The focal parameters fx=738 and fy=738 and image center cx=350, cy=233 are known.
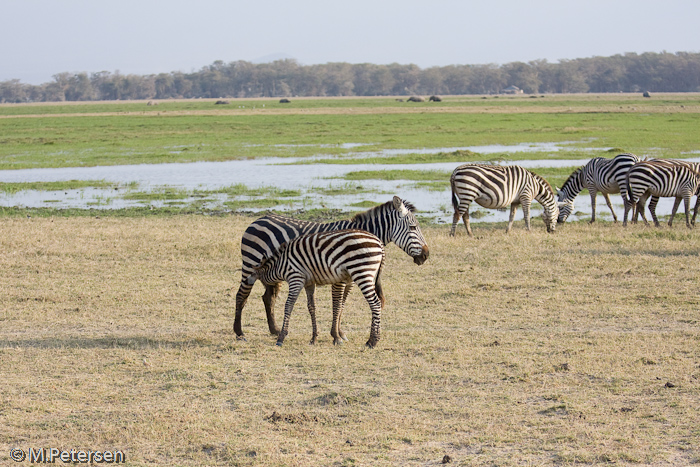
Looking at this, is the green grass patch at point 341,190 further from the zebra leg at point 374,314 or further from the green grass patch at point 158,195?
the zebra leg at point 374,314

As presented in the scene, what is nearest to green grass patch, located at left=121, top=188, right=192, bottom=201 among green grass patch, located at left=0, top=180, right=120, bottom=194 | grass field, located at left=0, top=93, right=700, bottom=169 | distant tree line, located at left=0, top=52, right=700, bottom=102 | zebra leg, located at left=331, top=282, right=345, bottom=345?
green grass patch, located at left=0, top=180, right=120, bottom=194

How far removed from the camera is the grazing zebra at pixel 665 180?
1495cm

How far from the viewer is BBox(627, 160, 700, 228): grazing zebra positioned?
49.0 feet

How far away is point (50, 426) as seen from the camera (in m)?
6.00

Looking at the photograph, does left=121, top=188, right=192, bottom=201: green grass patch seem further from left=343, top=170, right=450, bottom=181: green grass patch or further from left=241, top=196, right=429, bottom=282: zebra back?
left=241, top=196, right=429, bottom=282: zebra back

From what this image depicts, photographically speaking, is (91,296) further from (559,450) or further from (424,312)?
(559,450)

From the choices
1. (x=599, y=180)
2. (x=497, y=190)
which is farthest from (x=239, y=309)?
(x=599, y=180)

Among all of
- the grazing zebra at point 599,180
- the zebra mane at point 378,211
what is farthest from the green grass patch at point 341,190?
the zebra mane at point 378,211

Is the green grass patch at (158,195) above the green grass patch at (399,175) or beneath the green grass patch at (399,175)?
beneath

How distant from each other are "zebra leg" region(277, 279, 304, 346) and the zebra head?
1393mm

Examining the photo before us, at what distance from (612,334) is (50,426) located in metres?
5.86

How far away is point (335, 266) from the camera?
Result: 781 centimetres

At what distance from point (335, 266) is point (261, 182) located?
Result: 1619 centimetres

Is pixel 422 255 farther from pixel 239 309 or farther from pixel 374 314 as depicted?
pixel 239 309
